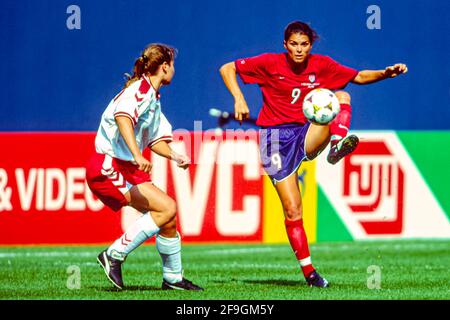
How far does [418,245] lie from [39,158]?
15.4 ft

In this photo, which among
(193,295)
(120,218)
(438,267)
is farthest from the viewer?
(120,218)

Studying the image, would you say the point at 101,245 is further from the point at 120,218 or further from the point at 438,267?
the point at 438,267

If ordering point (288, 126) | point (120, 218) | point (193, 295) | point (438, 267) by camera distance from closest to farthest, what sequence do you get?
point (193, 295)
point (288, 126)
point (438, 267)
point (120, 218)

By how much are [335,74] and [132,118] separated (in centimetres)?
204

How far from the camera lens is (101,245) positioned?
1417 cm

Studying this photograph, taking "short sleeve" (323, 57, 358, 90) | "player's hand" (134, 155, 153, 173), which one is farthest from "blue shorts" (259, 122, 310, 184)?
"player's hand" (134, 155, 153, 173)

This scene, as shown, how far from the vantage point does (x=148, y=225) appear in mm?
9141

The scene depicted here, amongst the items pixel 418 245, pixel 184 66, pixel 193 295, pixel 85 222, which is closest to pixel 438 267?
pixel 418 245

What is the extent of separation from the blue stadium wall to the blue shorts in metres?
6.62

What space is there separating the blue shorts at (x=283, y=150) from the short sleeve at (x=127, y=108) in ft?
4.50

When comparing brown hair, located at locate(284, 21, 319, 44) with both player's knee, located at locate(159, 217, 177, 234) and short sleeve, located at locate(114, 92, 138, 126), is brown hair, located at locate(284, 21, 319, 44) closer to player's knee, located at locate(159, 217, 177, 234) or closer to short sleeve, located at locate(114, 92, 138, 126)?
short sleeve, located at locate(114, 92, 138, 126)

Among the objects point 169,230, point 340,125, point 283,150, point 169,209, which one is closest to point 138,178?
point 169,209

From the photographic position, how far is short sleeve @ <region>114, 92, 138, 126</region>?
29.3 ft

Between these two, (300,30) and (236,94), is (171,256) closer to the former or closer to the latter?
(236,94)
